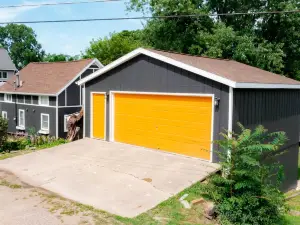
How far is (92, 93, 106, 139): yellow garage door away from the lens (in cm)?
1288

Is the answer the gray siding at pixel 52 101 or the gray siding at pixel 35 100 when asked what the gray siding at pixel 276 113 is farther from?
the gray siding at pixel 35 100

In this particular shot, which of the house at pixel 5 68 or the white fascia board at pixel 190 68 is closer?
the white fascia board at pixel 190 68

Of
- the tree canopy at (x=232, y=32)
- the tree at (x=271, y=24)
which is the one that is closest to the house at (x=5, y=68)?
the tree canopy at (x=232, y=32)

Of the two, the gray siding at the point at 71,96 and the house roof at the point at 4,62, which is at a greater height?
the house roof at the point at 4,62

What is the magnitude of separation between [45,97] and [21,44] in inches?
2350

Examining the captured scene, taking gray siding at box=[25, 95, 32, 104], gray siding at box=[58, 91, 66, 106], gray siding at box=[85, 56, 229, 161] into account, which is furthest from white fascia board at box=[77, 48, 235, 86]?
gray siding at box=[25, 95, 32, 104]

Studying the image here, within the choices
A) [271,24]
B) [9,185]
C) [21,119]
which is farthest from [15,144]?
[271,24]

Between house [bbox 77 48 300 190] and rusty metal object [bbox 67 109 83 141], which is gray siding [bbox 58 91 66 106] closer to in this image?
rusty metal object [bbox 67 109 83 141]

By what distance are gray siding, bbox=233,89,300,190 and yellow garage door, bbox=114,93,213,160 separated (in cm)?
98

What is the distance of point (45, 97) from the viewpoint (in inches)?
721

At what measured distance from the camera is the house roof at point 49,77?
18.5 m

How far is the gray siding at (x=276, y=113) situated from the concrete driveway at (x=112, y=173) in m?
1.93

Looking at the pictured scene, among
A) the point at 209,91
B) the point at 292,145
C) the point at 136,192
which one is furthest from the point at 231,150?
the point at 292,145

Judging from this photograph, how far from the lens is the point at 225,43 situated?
62.7 feet
